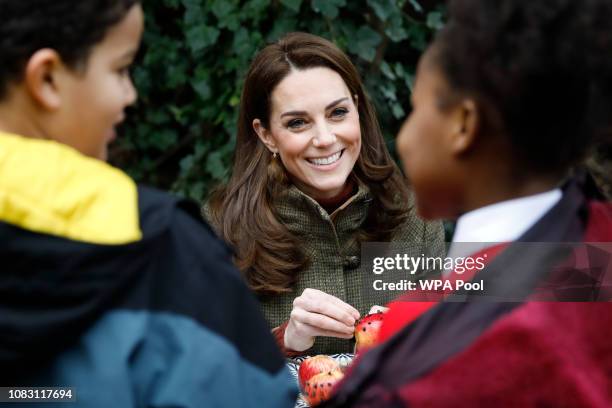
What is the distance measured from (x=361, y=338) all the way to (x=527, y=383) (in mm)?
971

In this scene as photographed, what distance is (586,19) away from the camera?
1.07 meters

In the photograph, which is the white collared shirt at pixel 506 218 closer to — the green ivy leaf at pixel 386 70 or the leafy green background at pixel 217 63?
the leafy green background at pixel 217 63

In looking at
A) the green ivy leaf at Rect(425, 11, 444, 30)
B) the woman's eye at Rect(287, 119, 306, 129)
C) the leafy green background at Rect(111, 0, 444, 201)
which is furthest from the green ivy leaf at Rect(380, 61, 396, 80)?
the woman's eye at Rect(287, 119, 306, 129)

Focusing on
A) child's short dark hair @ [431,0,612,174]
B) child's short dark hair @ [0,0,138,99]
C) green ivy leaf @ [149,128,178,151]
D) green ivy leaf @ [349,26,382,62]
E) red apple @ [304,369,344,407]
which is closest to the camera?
child's short dark hair @ [431,0,612,174]

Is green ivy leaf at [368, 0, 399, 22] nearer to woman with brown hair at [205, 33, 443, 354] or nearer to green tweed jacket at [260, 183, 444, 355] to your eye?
woman with brown hair at [205, 33, 443, 354]

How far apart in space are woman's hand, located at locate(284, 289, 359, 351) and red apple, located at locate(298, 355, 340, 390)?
5.4 inches

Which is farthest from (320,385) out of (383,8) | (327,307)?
(383,8)

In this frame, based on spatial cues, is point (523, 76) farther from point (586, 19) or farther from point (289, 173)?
point (289, 173)

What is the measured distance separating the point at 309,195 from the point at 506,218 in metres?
1.42

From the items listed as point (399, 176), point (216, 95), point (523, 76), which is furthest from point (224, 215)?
point (523, 76)

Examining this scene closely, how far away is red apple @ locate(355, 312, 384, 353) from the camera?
1.98 m

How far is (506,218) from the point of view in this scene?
3.92 feet

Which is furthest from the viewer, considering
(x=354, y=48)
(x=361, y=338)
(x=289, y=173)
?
(x=354, y=48)

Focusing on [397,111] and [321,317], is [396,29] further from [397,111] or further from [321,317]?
[321,317]
